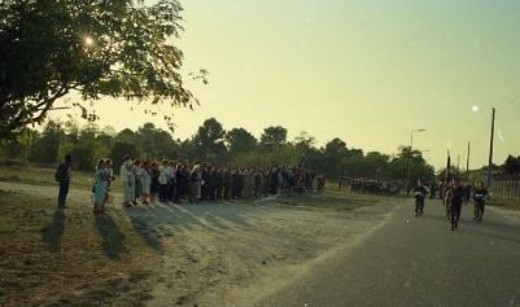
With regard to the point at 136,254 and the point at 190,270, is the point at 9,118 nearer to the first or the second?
the point at 136,254

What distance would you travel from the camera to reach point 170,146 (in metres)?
142

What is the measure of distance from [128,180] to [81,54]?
12392 mm

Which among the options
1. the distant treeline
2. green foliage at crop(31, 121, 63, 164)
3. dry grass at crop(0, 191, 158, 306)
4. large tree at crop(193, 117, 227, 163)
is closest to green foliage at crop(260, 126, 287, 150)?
the distant treeline

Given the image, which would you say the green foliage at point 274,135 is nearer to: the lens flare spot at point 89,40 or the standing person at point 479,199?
the standing person at point 479,199

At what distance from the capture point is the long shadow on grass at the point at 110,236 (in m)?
15.1

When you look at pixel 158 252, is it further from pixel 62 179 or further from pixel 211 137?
pixel 211 137

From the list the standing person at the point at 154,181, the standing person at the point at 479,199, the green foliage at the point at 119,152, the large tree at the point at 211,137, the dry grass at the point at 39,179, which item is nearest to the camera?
the standing person at the point at 154,181

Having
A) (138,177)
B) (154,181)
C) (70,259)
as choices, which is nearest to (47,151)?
(154,181)

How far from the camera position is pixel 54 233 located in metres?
17.0

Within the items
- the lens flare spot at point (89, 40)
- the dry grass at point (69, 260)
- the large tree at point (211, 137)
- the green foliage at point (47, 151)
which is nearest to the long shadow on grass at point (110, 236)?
the dry grass at point (69, 260)

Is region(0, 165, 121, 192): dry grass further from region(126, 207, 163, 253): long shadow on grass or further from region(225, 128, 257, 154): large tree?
region(225, 128, 257, 154): large tree

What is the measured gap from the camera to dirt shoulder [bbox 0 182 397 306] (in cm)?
1105

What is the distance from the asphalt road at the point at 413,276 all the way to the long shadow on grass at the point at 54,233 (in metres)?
5.00

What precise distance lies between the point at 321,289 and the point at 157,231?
8.55 meters
